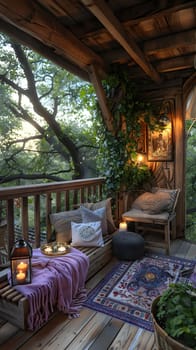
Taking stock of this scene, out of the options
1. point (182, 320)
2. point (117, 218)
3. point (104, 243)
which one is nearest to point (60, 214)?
point (104, 243)

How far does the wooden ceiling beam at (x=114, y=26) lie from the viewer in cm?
182

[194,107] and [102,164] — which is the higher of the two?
[194,107]

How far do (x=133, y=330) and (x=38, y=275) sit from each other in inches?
33.5

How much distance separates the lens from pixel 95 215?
9.47 feet

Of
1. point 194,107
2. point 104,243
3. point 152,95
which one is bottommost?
point 104,243

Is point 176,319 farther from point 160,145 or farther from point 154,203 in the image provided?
point 160,145

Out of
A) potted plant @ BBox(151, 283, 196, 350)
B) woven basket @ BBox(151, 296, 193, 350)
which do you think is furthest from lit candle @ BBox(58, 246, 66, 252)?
woven basket @ BBox(151, 296, 193, 350)

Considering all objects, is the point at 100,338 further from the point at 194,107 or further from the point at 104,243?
the point at 194,107

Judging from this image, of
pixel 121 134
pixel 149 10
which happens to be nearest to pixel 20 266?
pixel 121 134

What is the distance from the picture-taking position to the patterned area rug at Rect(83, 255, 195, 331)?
193 cm

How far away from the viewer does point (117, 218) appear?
12.0ft

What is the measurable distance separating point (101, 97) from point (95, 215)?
1.65 m

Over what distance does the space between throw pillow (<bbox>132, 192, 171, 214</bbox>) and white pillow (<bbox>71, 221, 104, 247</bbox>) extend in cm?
98

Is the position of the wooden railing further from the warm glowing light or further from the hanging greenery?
the warm glowing light
